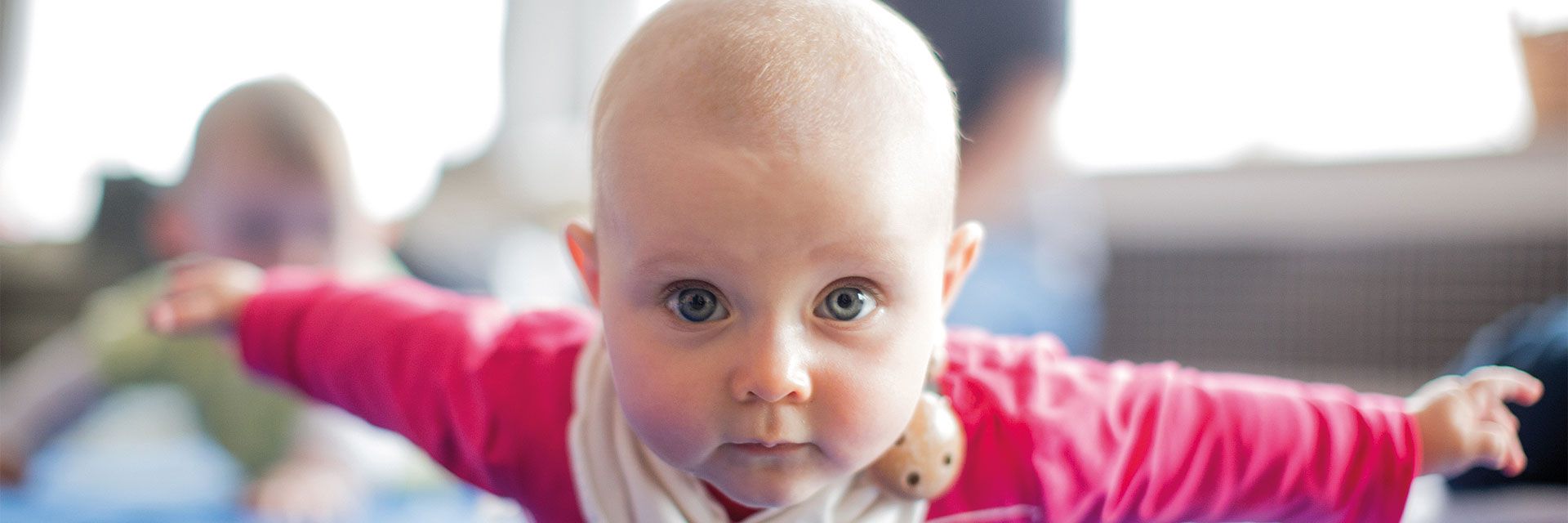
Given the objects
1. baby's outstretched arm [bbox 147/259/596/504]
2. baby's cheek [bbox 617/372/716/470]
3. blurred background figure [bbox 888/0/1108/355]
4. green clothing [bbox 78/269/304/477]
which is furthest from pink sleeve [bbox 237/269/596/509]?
blurred background figure [bbox 888/0/1108/355]

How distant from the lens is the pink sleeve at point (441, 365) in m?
0.59

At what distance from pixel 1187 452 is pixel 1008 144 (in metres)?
0.77

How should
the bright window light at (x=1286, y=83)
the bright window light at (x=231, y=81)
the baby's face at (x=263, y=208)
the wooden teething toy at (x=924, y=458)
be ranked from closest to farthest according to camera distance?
the wooden teething toy at (x=924, y=458) → the baby's face at (x=263, y=208) → the bright window light at (x=1286, y=83) → the bright window light at (x=231, y=81)

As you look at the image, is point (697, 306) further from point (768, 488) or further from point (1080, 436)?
point (1080, 436)

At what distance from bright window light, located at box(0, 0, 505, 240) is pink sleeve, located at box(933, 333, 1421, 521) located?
5.05 feet

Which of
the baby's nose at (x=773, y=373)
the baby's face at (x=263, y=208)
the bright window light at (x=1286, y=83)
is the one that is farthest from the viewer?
the bright window light at (x=1286, y=83)

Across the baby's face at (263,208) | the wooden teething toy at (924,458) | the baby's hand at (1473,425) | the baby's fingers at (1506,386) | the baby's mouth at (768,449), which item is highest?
the baby's fingers at (1506,386)

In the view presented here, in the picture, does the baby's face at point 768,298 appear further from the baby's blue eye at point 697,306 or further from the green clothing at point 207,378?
the green clothing at point 207,378

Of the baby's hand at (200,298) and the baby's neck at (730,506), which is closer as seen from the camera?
the baby's neck at (730,506)

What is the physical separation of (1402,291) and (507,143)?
1.75 m

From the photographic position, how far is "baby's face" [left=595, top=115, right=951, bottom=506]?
400 millimetres

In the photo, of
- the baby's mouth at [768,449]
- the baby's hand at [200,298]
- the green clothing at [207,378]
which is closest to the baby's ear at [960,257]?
the baby's mouth at [768,449]

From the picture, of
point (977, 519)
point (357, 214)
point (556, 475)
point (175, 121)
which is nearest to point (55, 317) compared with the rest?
point (175, 121)

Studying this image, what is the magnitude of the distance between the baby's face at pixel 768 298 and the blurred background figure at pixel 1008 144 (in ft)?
2.46
